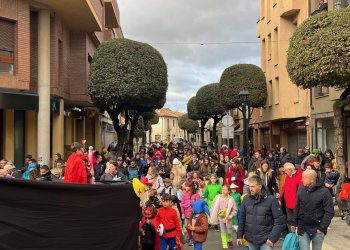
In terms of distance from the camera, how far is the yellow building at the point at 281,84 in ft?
86.1

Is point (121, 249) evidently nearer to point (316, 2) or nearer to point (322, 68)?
point (322, 68)

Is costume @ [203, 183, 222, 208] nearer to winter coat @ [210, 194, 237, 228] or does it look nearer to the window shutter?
winter coat @ [210, 194, 237, 228]

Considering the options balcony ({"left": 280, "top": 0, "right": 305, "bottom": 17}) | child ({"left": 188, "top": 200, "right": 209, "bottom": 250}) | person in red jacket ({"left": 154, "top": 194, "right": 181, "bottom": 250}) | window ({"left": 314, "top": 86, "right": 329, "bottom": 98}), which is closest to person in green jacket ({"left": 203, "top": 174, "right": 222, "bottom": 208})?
child ({"left": 188, "top": 200, "right": 209, "bottom": 250})

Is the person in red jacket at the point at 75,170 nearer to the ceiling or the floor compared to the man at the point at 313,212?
nearer to the ceiling

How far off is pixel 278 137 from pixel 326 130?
9.43 meters

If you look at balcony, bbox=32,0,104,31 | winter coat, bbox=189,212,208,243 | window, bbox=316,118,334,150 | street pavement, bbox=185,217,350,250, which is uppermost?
balcony, bbox=32,0,104,31

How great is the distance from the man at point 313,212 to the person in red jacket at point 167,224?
2132mm

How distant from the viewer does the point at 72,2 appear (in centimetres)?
1869

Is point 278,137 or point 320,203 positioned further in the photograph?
point 278,137

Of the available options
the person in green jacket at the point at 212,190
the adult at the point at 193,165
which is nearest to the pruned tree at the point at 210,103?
the adult at the point at 193,165

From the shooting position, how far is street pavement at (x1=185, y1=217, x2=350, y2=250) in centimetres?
936

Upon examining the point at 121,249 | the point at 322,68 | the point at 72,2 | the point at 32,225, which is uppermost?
the point at 72,2

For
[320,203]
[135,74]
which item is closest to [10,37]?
[135,74]

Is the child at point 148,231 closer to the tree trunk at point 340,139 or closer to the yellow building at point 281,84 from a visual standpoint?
the tree trunk at point 340,139
